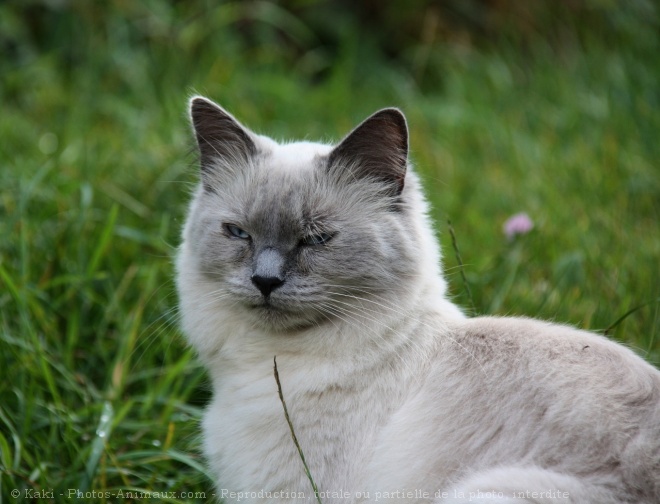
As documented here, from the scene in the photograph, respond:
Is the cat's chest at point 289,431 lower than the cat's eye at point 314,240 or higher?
lower

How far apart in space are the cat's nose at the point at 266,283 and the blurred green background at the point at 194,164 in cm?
82

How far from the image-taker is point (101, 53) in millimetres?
6734

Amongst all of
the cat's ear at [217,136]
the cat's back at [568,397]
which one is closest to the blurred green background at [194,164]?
the cat's ear at [217,136]

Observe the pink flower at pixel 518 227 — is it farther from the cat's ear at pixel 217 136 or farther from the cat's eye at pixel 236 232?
the cat's eye at pixel 236 232

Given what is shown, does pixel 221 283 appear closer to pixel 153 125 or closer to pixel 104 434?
pixel 104 434

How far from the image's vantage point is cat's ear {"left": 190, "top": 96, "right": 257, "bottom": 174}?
114 inches

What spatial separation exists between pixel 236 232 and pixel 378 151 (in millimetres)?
582

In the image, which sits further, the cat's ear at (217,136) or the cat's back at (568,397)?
the cat's ear at (217,136)

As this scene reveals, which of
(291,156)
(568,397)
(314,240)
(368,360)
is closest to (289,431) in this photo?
(368,360)

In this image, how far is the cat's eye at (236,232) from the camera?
274 cm

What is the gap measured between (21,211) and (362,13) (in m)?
5.91

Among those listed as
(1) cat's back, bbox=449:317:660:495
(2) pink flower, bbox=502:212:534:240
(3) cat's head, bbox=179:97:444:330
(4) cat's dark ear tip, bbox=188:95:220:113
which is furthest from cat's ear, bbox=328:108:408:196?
(2) pink flower, bbox=502:212:534:240

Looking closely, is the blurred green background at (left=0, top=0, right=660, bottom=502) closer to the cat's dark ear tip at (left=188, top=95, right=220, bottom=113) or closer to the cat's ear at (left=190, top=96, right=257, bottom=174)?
the cat's ear at (left=190, top=96, right=257, bottom=174)

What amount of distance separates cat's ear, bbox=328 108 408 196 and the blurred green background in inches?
20.6
